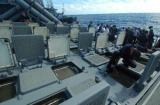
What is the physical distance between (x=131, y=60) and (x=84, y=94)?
118 inches

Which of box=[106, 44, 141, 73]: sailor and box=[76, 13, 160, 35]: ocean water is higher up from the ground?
box=[76, 13, 160, 35]: ocean water

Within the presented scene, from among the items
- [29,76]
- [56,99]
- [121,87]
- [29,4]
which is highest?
[29,4]

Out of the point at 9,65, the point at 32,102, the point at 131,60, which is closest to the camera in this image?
the point at 32,102

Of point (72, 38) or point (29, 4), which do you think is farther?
point (29, 4)

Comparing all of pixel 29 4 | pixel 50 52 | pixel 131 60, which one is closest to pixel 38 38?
pixel 50 52

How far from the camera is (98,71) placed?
329cm

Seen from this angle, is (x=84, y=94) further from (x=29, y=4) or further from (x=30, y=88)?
(x=29, y=4)

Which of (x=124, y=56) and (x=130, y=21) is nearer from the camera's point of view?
(x=124, y=56)

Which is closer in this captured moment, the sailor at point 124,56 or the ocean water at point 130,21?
the sailor at point 124,56

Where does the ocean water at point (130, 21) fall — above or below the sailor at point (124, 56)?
above

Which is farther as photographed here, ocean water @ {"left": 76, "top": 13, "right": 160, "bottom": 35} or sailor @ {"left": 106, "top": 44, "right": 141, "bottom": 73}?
ocean water @ {"left": 76, "top": 13, "right": 160, "bottom": 35}

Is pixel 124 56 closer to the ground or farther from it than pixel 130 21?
closer to the ground

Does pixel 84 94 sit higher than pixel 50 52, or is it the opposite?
pixel 84 94

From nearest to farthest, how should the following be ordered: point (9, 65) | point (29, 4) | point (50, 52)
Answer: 1. point (9, 65)
2. point (50, 52)
3. point (29, 4)
